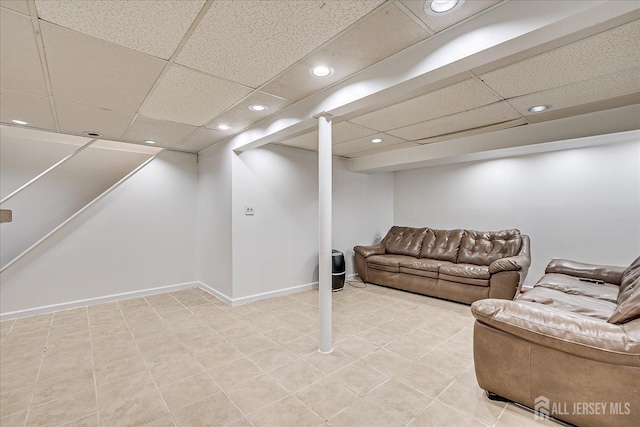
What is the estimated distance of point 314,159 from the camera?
4.89m

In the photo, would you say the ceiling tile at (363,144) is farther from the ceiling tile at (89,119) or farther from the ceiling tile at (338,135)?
the ceiling tile at (89,119)

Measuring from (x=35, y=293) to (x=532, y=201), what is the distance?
7149mm

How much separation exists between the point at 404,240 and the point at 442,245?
716mm

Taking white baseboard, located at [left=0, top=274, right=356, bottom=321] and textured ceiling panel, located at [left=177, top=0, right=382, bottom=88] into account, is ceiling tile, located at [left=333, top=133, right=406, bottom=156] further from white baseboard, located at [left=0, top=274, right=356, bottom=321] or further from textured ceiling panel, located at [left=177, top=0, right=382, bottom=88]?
white baseboard, located at [left=0, top=274, right=356, bottom=321]

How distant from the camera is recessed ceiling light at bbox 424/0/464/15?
1.53 metres

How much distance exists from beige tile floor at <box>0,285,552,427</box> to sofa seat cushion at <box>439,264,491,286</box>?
0.45 m

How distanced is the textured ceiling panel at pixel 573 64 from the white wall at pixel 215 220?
3.29 m

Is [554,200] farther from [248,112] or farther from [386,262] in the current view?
[248,112]

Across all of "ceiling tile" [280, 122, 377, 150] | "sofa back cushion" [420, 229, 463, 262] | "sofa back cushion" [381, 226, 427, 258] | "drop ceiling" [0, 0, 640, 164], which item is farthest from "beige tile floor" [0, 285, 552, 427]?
"ceiling tile" [280, 122, 377, 150]

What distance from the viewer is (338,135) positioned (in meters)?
3.91

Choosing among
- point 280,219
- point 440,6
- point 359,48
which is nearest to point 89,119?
point 280,219

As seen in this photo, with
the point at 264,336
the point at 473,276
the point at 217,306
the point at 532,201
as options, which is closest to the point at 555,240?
the point at 532,201

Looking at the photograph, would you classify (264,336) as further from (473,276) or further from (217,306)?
(473,276)

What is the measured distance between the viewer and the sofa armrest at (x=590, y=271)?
10.3 feet
